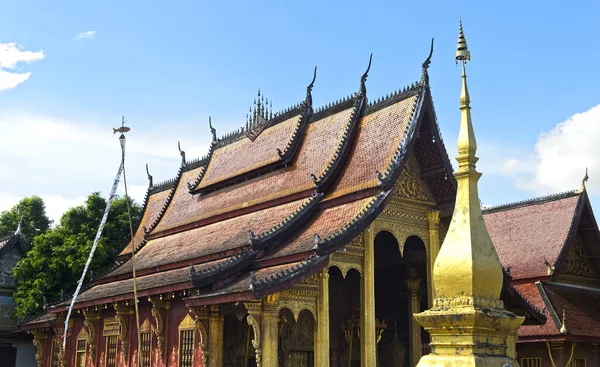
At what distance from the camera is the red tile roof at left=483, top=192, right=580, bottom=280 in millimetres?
21766

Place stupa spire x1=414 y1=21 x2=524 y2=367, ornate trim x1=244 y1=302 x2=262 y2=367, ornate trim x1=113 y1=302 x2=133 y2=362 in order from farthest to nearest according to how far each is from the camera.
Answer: ornate trim x1=113 y1=302 x2=133 y2=362, ornate trim x1=244 y1=302 x2=262 y2=367, stupa spire x1=414 y1=21 x2=524 y2=367

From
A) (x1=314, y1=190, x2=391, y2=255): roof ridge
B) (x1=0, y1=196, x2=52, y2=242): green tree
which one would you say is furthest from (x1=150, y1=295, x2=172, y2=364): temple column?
(x1=0, y1=196, x2=52, y2=242): green tree

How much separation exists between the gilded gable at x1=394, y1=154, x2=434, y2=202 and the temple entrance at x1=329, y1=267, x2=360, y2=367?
8.96ft

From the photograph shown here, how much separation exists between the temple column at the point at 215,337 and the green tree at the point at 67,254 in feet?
44.9

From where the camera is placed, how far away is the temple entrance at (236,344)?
17.5 metres

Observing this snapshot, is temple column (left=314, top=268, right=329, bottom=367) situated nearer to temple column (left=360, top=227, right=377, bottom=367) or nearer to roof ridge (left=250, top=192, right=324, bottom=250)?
temple column (left=360, top=227, right=377, bottom=367)

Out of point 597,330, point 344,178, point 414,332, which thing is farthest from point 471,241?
point 597,330

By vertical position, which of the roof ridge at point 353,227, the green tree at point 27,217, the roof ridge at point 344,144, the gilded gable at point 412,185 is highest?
the green tree at point 27,217

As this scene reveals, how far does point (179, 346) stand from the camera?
1684 cm

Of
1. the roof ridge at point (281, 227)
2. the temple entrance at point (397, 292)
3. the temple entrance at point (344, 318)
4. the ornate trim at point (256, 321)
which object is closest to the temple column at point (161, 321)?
the roof ridge at point (281, 227)

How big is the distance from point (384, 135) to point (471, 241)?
37.4ft

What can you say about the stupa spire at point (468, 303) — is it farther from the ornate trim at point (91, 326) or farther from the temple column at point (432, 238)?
the ornate trim at point (91, 326)

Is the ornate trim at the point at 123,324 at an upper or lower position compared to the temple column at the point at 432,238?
lower

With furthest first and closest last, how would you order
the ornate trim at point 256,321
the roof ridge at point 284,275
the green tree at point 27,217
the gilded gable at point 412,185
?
the green tree at point 27,217 < the gilded gable at point 412,185 < the ornate trim at point 256,321 < the roof ridge at point 284,275
